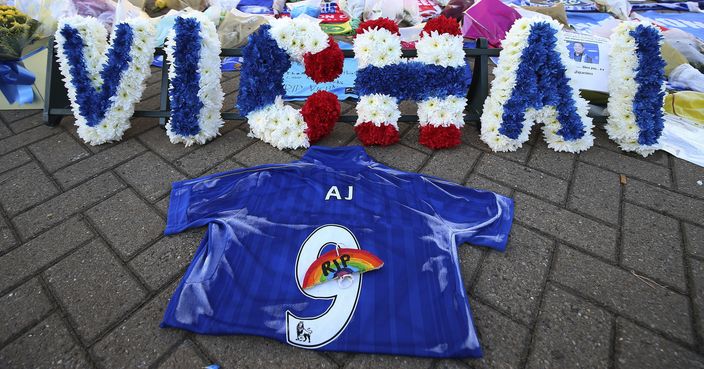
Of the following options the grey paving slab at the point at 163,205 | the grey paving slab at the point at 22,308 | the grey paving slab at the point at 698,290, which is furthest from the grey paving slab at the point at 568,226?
the grey paving slab at the point at 22,308

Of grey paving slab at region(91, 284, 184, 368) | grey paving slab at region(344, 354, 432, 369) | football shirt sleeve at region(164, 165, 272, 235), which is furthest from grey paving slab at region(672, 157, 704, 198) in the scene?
grey paving slab at region(91, 284, 184, 368)

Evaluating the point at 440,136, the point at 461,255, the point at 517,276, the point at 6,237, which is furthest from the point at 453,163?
the point at 6,237

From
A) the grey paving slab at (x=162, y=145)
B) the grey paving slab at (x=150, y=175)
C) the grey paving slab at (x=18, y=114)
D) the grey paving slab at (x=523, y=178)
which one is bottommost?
the grey paving slab at (x=18, y=114)

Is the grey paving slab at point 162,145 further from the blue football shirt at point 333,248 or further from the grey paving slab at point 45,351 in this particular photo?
the grey paving slab at point 45,351

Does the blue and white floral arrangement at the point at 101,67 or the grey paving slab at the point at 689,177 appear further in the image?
the blue and white floral arrangement at the point at 101,67

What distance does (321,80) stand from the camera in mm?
2564

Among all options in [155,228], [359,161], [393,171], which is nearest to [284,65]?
[359,161]

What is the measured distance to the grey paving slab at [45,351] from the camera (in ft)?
4.61

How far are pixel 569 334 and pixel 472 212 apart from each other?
0.71 m

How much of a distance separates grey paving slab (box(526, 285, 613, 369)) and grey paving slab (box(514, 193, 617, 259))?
39 cm

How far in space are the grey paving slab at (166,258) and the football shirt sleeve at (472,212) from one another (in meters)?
1.25

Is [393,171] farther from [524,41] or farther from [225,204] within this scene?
[524,41]

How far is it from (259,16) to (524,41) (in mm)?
2973

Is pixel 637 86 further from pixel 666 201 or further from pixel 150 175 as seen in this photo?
pixel 150 175
